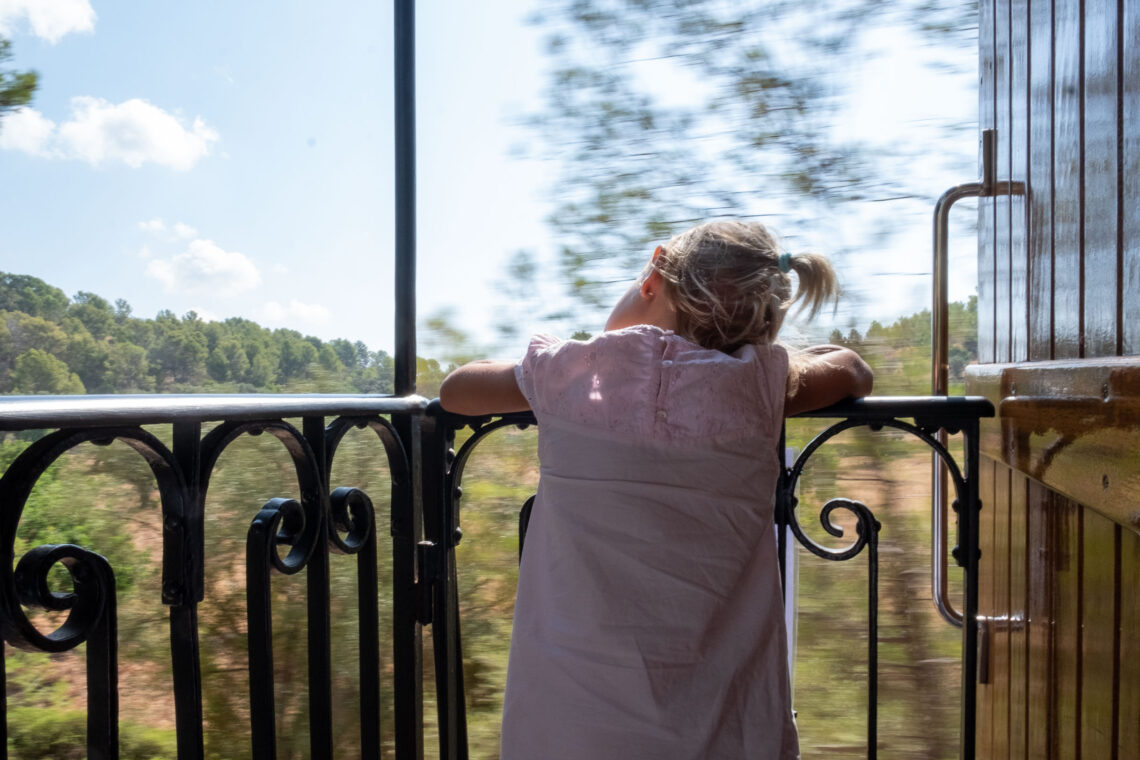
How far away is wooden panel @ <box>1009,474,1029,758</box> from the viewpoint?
115cm

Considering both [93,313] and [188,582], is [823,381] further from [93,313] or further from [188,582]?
[93,313]

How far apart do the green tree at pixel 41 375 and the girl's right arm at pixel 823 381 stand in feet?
2.99

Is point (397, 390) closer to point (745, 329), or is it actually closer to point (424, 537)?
point (424, 537)

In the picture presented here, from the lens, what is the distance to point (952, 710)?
2145mm

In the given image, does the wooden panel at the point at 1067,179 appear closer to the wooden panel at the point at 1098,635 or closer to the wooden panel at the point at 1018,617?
the wooden panel at the point at 1098,635

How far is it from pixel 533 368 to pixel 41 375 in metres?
0.60

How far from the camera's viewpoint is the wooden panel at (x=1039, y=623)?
3.33 ft

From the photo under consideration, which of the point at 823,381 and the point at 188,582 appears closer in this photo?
the point at 188,582

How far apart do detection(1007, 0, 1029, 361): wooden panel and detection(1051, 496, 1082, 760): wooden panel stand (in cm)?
26

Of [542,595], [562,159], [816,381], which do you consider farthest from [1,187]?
[562,159]

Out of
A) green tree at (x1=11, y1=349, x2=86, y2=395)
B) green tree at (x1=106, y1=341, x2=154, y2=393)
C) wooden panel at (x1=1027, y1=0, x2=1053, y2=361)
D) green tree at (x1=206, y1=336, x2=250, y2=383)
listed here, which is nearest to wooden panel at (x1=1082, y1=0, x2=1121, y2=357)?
wooden panel at (x1=1027, y1=0, x2=1053, y2=361)

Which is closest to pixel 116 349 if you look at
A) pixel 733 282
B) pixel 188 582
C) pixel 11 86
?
pixel 11 86

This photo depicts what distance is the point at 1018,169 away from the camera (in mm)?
1134

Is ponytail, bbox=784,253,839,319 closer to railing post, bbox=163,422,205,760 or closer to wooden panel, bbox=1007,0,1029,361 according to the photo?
wooden panel, bbox=1007,0,1029,361
